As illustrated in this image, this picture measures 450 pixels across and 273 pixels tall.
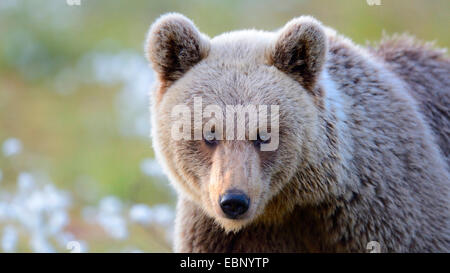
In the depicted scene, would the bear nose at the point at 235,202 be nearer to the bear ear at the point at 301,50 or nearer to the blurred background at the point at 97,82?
the bear ear at the point at 301,50

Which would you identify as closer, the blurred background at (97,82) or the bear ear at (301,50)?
the bear ear at (301,50)

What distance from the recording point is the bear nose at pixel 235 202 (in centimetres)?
355

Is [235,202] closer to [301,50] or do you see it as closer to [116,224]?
[301,50]

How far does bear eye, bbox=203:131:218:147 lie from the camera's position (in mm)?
3805

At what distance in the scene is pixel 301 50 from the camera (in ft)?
13.0

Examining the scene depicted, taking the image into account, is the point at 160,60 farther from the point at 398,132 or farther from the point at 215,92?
the point at 398,132

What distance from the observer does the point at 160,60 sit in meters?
4.06

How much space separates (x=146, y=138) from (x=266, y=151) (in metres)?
5.92

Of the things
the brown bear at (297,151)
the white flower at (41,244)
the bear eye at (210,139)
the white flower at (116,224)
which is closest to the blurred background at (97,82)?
the white flower at (116,224)

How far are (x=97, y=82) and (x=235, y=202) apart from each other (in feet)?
26.6

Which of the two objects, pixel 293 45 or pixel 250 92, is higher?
pixel 293 45

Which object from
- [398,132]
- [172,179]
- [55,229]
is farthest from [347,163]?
[55,229]

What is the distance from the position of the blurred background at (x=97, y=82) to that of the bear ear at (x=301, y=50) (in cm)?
354

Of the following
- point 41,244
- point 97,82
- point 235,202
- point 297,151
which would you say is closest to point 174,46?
point 297,151
